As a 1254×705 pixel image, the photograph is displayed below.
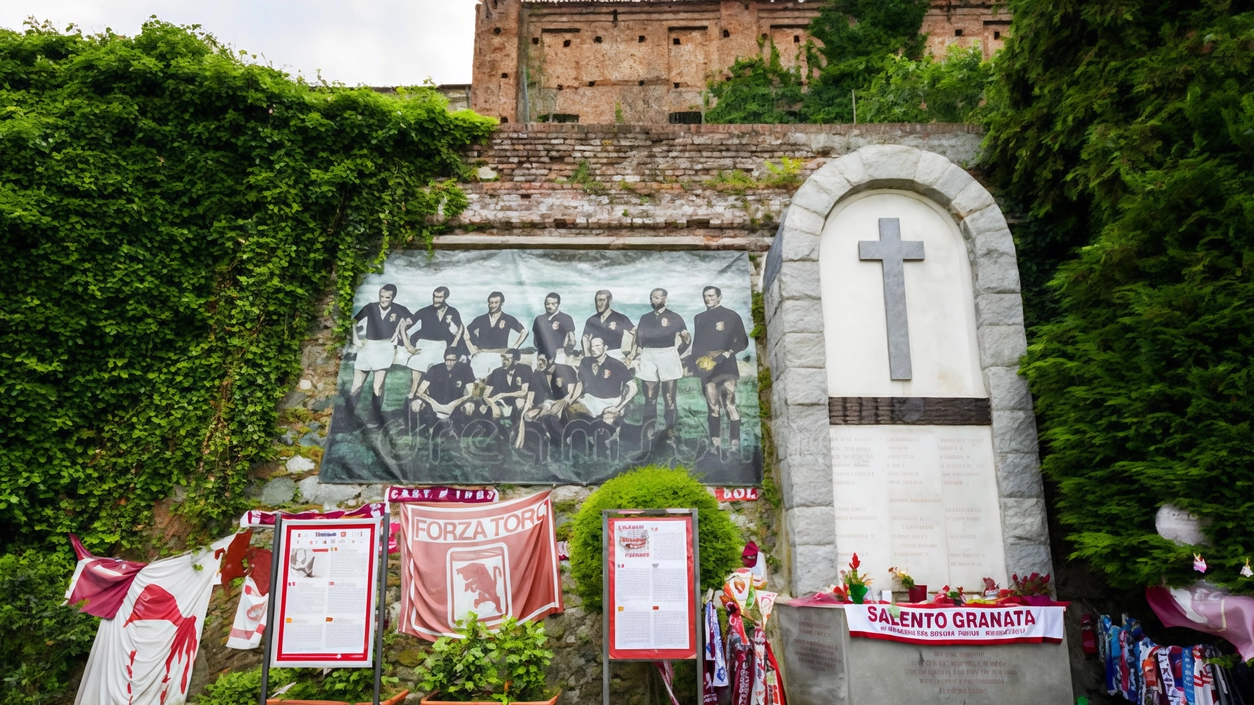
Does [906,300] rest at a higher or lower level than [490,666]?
higher

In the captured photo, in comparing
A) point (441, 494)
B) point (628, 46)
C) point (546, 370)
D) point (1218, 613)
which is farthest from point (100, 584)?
point (628, 46)

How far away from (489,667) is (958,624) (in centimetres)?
316

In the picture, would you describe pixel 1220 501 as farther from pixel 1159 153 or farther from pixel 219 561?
pixel 219 561

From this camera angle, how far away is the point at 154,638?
629 centimetres

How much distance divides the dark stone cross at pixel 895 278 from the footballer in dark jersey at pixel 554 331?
2682 millimetres

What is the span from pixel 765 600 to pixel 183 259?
5953mm

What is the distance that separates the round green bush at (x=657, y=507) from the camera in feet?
18.2

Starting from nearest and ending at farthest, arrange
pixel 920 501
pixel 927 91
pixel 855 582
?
pixel 855 582, pixel 920 501, pixel 927 91

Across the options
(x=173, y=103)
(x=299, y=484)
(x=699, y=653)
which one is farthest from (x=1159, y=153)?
(x=173, y=103)

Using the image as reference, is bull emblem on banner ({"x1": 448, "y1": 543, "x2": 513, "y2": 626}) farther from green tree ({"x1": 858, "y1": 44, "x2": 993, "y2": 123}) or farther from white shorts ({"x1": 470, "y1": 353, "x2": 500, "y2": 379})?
green tree ({"x1": 858, "y1": 44, "x2": 993, "y2": 123})

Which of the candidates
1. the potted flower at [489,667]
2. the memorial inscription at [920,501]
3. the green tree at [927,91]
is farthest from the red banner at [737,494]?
the green tree at [927,91]

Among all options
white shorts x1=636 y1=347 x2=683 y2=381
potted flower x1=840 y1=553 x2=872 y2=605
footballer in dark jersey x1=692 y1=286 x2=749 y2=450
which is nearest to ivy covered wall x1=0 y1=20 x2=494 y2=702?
white shorts x1=636 y1=347 x2=683 y2=381

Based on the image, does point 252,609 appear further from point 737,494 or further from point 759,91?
point 759,91

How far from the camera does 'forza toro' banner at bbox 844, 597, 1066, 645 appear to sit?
5.43 metres
